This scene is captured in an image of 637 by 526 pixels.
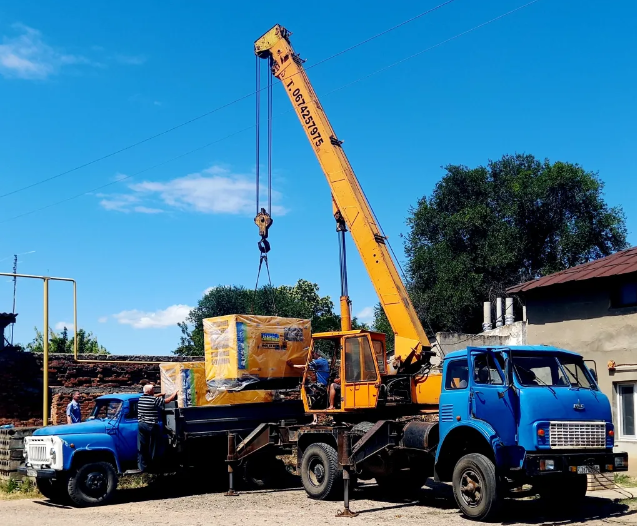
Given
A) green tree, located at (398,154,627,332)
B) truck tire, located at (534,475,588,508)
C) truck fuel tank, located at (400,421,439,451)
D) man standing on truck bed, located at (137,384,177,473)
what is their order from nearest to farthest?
1. truck tire, located at (534,475,588,508)
2. truck fuel tank, located at (400,421,439,451)
3. man standing on truck bed, located at (137,384,177,473)
4. green tree, located at (398,154,627,332)

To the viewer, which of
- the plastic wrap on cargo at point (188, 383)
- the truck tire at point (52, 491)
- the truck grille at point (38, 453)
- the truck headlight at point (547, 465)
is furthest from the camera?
the plastic wrap on cargo at point (188, 383)

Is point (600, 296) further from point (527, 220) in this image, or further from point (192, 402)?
point (527, 220)

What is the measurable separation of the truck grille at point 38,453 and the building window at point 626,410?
11.7 meters

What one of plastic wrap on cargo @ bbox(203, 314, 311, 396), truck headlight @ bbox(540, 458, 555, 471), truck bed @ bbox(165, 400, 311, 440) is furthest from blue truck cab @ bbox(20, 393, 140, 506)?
truck headlight @ bbox(540, 458, 555, 471)

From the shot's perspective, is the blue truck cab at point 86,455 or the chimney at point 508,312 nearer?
the blue truck cab at point 86,455

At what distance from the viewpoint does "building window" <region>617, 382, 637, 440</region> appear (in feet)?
53.2

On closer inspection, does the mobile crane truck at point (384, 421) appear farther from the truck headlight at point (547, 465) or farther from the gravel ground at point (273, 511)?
the gravel ground at point (273, 511)

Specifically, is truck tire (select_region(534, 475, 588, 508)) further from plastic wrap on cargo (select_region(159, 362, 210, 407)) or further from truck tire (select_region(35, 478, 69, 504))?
truck tire (select_region(35, 478, 69, 504))

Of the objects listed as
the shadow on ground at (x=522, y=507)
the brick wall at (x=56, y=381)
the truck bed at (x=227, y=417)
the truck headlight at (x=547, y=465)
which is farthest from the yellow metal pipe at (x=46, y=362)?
the truck headlight at (x=547, y=465)

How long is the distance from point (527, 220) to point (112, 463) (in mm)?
38758

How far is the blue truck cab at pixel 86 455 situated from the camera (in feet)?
44.8

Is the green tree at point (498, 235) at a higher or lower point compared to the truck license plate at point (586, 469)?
higher

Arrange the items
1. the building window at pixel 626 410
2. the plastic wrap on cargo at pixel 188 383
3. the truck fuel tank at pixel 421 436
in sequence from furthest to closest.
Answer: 1. the building window at pixel 626 410
2. the plastic wrap on cargo at pixel 188 383
3. the truck fuel tank at pixel 421 436

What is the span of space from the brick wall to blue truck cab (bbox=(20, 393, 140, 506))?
5093 mm
